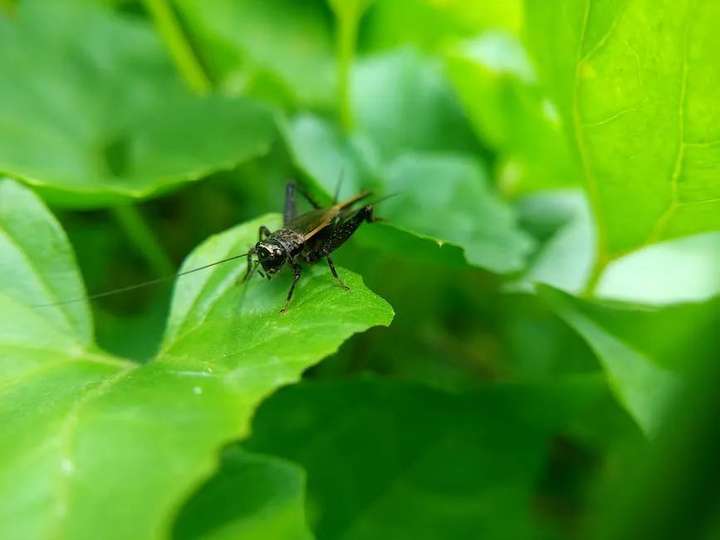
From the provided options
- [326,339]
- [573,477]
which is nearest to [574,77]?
[326,339]

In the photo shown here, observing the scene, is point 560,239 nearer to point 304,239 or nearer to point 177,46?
point 304,239

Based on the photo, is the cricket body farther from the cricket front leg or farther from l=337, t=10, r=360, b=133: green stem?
l=337, t=10, r=360, b=133: green stem

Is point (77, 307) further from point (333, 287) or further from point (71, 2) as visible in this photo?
point (71, 2)

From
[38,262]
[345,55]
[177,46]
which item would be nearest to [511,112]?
[345,55]

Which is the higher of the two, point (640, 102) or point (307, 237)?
point (640, 102)

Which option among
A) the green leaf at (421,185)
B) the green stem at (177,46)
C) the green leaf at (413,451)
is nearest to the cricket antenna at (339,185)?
the green leaf at (421,185)

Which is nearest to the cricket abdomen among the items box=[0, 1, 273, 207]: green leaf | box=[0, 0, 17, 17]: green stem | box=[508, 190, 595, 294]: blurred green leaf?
box=[0, 1, 273, 207]: green leaf
